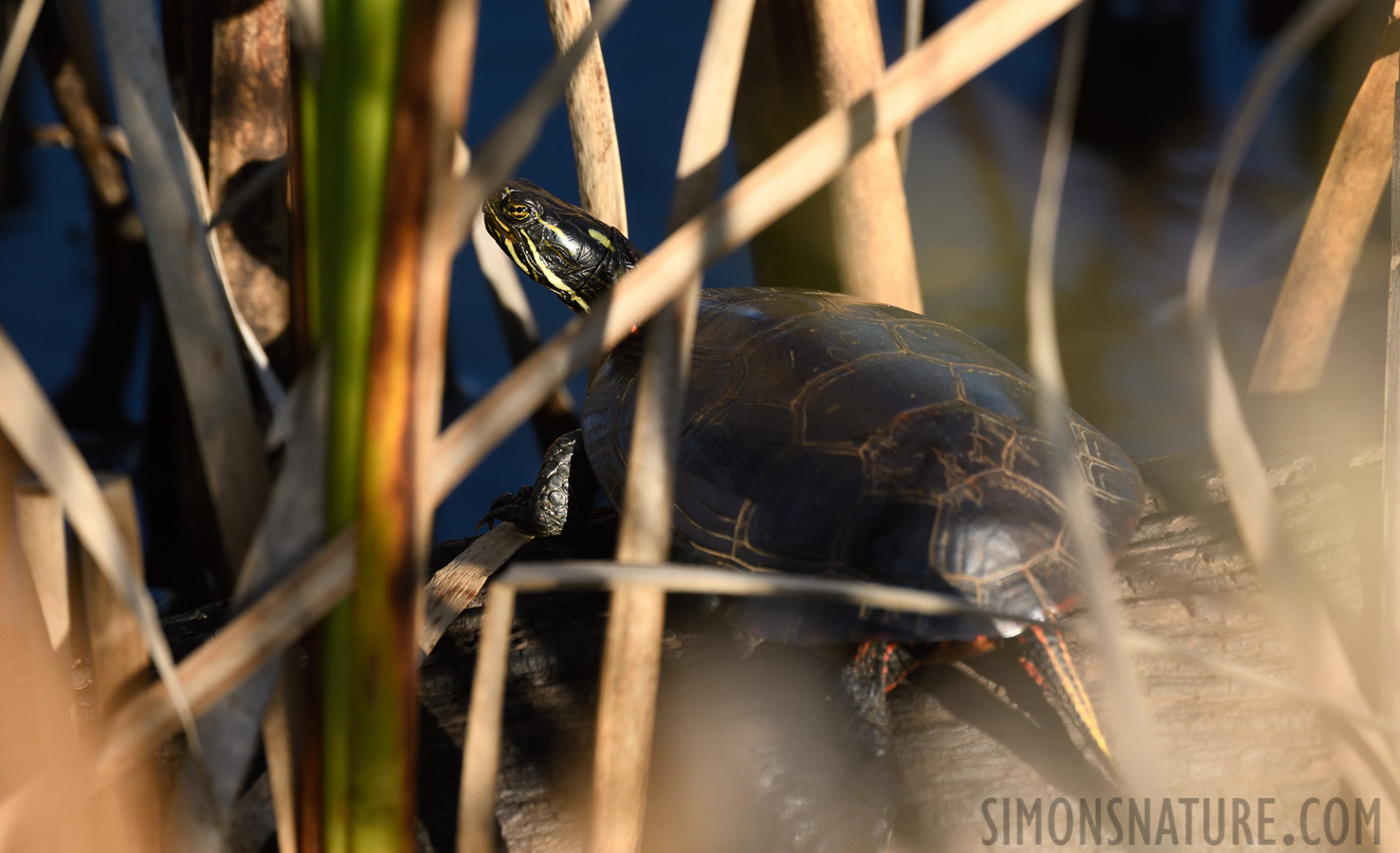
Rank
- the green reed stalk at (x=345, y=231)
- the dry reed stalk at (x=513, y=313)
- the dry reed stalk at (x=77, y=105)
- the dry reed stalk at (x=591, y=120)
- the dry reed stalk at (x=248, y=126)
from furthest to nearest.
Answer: the dry reed stalk at (x=77, y=105) < the dry reed stalk at (x=513, y=313) < the dry reed stalk at (x=248, y=126) < the dry reed stalk at (x=591, y=120) < the green reed stalk at (x=345, y=231)

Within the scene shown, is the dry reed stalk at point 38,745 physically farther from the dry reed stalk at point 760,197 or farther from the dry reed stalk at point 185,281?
the dry reed stalk at point 760,197

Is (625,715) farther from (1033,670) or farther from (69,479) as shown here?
(1033,670)

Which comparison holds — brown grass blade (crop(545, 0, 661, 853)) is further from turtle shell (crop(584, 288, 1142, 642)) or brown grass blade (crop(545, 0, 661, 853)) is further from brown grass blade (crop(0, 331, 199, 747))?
turtle shell (crop(584, 288, 1142, 642))

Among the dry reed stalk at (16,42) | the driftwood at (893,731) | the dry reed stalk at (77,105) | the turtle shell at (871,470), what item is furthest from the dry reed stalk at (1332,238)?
the dry reed stalk at (77,105)

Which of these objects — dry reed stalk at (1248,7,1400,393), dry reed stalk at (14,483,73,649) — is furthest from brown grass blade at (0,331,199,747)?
dry reed stalk at (1248,7,1400,393)

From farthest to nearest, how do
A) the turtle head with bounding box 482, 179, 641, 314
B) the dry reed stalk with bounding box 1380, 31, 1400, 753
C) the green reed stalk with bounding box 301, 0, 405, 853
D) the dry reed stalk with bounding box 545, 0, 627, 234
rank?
the turtle head with bounding box 482, 179, 641, 314
the dry reed stalk with bounding box 545, 0, 627, 234
the dry reed stalk with bounding box 1380, 31, 1400, 753
the green reed stalk with bounding box 301, 0, 405, 853

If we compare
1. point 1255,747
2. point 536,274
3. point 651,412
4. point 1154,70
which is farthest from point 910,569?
point 1154,70
